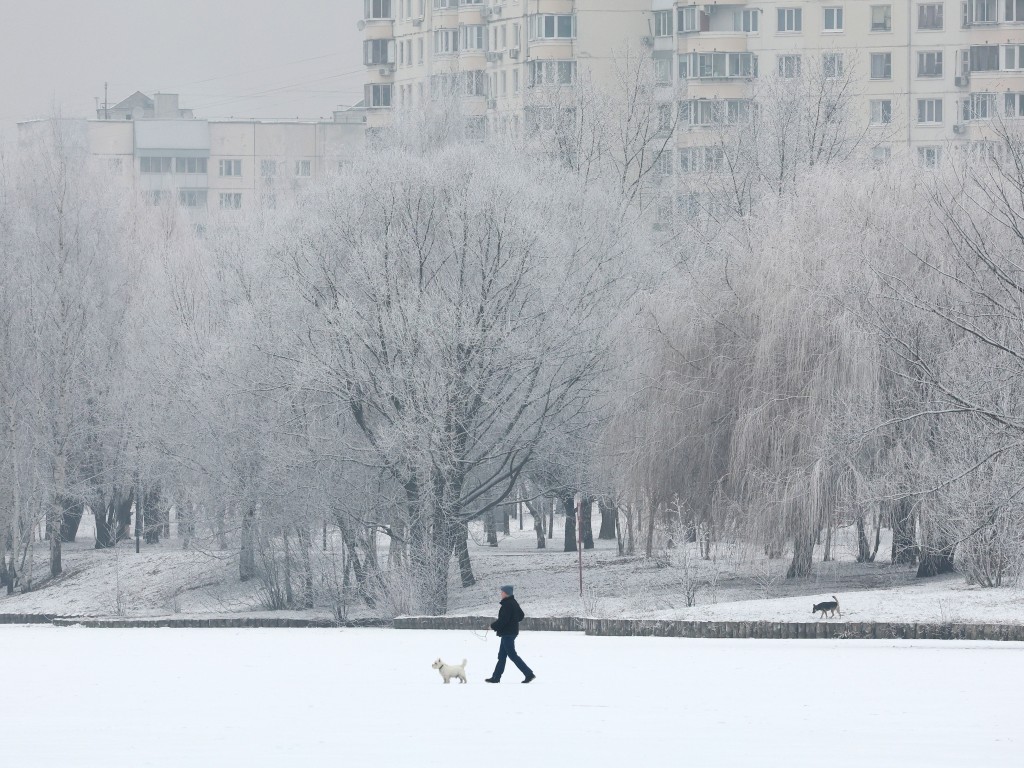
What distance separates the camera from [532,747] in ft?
52.5

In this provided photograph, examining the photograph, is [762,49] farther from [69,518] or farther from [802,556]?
[802,556]

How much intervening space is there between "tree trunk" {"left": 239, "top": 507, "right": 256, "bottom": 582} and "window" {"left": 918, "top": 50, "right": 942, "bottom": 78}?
60.2 m

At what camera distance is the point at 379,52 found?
118375 mm

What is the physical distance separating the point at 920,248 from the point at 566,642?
41.3 feet

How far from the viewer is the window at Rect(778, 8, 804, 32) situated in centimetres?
9781

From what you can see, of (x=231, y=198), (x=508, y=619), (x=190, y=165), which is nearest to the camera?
(x=508, y=619)

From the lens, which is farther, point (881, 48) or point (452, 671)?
point (881, 48)

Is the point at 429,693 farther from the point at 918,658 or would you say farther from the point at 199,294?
the point at 199,294

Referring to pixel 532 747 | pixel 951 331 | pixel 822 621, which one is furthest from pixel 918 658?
pixel 951 331

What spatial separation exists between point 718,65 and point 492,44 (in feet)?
60.8

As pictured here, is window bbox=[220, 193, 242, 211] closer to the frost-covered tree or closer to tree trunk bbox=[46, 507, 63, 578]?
tree trunk bbox=[46, 507, 63, 578]

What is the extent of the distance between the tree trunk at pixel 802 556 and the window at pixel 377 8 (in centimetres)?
8506

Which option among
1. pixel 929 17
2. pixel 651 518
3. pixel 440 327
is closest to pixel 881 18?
pixel 929 17

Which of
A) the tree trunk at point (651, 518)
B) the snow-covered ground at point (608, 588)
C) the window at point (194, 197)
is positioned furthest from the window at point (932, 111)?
the window at point (194, 197)
